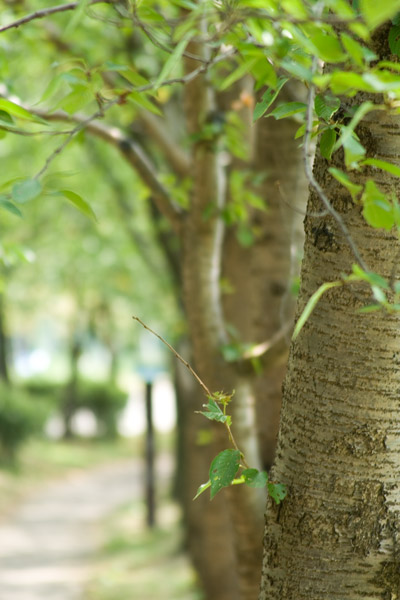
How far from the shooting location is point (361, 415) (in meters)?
1.35

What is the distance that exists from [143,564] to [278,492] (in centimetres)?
850

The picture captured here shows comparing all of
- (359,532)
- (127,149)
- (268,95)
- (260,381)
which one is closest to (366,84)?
(268,95)

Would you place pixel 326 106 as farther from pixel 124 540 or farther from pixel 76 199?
pixel 124 540

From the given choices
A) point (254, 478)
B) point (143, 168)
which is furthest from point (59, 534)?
point (254, 478)

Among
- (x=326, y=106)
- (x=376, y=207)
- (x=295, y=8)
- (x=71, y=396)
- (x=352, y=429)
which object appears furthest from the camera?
(x=71, y=396)

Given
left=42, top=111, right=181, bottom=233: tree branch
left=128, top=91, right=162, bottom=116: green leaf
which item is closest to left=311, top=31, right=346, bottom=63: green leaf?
left=128, top=91, right=162, bottom=116: green leaf

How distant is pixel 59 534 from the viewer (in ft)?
36.4

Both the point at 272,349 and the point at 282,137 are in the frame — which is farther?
the point at 282,137

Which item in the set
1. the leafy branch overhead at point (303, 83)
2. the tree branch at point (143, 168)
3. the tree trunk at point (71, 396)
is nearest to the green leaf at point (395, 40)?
the leafy branch overhead at point (303, 83)

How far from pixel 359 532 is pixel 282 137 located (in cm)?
241

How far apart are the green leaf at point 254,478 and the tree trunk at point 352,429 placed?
0.34 ft

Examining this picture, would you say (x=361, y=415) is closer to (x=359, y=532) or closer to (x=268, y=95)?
(x=359, y=532)

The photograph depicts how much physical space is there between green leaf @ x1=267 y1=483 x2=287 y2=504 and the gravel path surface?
7.64 m

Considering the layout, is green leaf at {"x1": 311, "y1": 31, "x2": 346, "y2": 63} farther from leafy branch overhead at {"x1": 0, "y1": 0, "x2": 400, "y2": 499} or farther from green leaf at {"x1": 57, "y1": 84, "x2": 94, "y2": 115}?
green leaf at {"x1": 57, "y1": 84, "x2": 94, "y2": 115}
